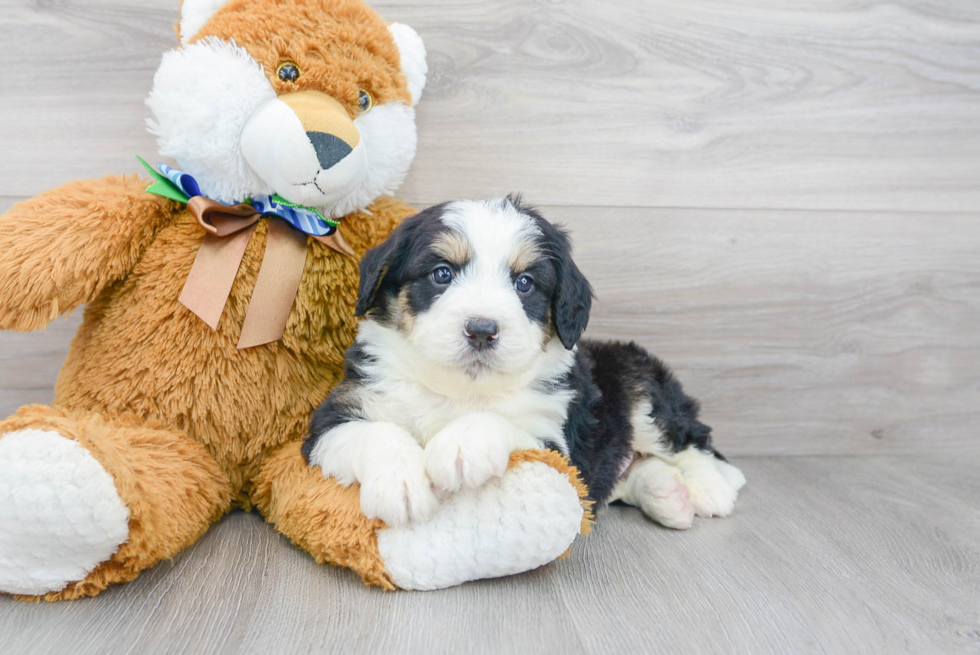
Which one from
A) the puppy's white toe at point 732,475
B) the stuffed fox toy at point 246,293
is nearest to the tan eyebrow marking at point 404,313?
the stuffed fox toy at point 246,293

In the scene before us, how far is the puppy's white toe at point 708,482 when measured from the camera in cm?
200

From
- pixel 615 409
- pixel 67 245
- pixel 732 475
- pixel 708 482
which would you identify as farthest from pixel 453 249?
pixel 732 475

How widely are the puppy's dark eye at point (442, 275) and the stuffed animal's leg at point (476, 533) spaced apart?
0.43m

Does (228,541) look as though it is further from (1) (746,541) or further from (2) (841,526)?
(2) (841,526)

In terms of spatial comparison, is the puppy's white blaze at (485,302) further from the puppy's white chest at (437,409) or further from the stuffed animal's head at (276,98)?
the stuffed animal's head at (276,98)

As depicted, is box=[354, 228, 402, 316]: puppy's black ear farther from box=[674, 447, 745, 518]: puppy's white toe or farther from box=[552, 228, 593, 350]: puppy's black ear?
box=[674, 447, 745, 518]: puppy's white toe

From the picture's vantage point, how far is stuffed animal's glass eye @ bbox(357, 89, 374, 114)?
1751mm

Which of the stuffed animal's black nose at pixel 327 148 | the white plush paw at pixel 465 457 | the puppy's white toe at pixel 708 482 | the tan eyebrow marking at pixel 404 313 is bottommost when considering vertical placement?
the puppy's white toe at pixel 708 482

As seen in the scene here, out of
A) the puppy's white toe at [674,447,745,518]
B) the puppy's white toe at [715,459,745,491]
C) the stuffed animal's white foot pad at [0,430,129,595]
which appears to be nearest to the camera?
the stuffed animal's white foot pad at [0,430,129,595]

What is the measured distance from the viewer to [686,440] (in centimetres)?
212

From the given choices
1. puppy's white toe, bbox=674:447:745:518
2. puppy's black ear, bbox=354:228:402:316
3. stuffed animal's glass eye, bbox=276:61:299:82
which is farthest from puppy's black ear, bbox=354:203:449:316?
puppy's white toe, bbox=674:447:745:518

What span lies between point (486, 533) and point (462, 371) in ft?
1.11

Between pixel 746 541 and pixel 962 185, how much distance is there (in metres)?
1.69

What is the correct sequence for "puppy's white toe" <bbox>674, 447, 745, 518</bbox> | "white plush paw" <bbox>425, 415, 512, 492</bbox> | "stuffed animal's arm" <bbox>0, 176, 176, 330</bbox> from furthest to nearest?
"puppy's white toe" <bbox>674, 447, 745, 518</bbox> < "stuffed animal's arm" <bbox>0, 176, 176, 330</bbox> < "white plush paw" <bbox>425, 415, 512, 492</bbox>
